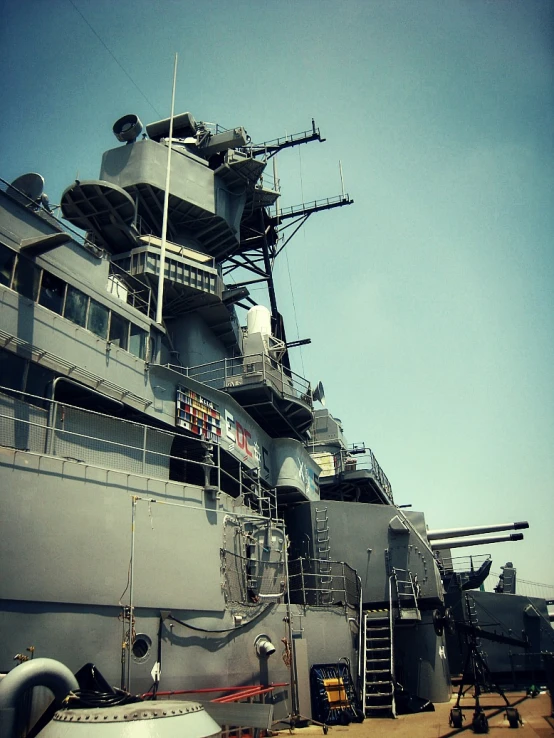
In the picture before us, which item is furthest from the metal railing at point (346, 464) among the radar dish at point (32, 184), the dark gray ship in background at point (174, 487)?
the radar dish at point (32, 184)

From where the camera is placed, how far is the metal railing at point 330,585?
17.1m

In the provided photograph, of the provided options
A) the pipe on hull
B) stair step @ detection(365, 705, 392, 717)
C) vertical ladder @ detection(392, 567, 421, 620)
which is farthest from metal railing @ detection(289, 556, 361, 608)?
the pipe on hull

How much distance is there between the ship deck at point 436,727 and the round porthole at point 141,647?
335 cm

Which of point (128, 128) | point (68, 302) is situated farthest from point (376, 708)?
point (128, 128)

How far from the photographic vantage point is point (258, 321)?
23.5m

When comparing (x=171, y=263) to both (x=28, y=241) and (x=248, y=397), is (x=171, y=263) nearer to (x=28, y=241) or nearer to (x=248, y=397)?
(x=248, y=397)

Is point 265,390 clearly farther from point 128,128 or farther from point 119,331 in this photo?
point 128,128

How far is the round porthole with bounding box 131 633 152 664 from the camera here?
10.7 meters

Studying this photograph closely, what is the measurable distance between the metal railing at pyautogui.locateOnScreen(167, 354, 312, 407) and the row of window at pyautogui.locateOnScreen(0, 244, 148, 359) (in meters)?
3.38

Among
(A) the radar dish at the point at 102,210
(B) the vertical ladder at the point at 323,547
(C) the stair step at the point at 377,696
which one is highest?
(A) the radar dish at the point at 102,210

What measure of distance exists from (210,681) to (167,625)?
1.58 metres

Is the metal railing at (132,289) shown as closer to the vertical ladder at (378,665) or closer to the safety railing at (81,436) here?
the safety railing at (81,436)

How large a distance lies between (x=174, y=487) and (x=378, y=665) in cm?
810

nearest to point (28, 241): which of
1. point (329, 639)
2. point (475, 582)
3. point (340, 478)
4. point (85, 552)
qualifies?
point (85, 552)
